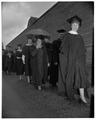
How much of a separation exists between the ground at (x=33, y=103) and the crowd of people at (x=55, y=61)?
0.06 meters

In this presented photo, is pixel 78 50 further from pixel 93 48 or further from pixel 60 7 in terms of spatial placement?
pixel 60 7

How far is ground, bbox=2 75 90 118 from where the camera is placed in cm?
145

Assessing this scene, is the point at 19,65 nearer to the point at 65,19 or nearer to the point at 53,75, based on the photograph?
the point at 53,75

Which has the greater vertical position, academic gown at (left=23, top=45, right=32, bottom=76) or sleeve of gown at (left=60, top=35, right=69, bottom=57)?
sleeve of gown at (left=60, top=35, right=69, bottom=57)

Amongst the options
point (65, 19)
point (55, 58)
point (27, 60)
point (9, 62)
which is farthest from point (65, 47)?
point (9, 62)

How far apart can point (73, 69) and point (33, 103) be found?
1.28ft

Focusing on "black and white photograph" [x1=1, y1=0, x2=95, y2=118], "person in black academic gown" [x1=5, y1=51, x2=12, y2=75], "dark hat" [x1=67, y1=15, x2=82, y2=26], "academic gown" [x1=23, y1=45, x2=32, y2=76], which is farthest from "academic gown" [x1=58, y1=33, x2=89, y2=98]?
"person in black academic gown" [x1=5, y1=51, x2=12, y2=75]

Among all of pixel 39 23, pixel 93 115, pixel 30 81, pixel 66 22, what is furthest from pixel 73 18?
pixel 93 115

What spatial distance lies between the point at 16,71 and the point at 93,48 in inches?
25.0

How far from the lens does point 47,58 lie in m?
Result: 1.78

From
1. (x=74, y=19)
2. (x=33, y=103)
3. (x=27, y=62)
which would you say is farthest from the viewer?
(x=27, y=62)

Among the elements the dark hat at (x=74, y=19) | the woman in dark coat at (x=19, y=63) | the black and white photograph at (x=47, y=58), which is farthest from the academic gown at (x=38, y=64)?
the dark hat at (x=74, y=19)

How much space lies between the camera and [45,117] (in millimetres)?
1460

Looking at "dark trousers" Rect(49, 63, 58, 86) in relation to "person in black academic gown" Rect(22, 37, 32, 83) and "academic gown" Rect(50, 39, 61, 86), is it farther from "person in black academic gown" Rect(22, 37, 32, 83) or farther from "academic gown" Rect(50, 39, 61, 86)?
"person in black academic gown" Rect(22, 37, 32, 83)
